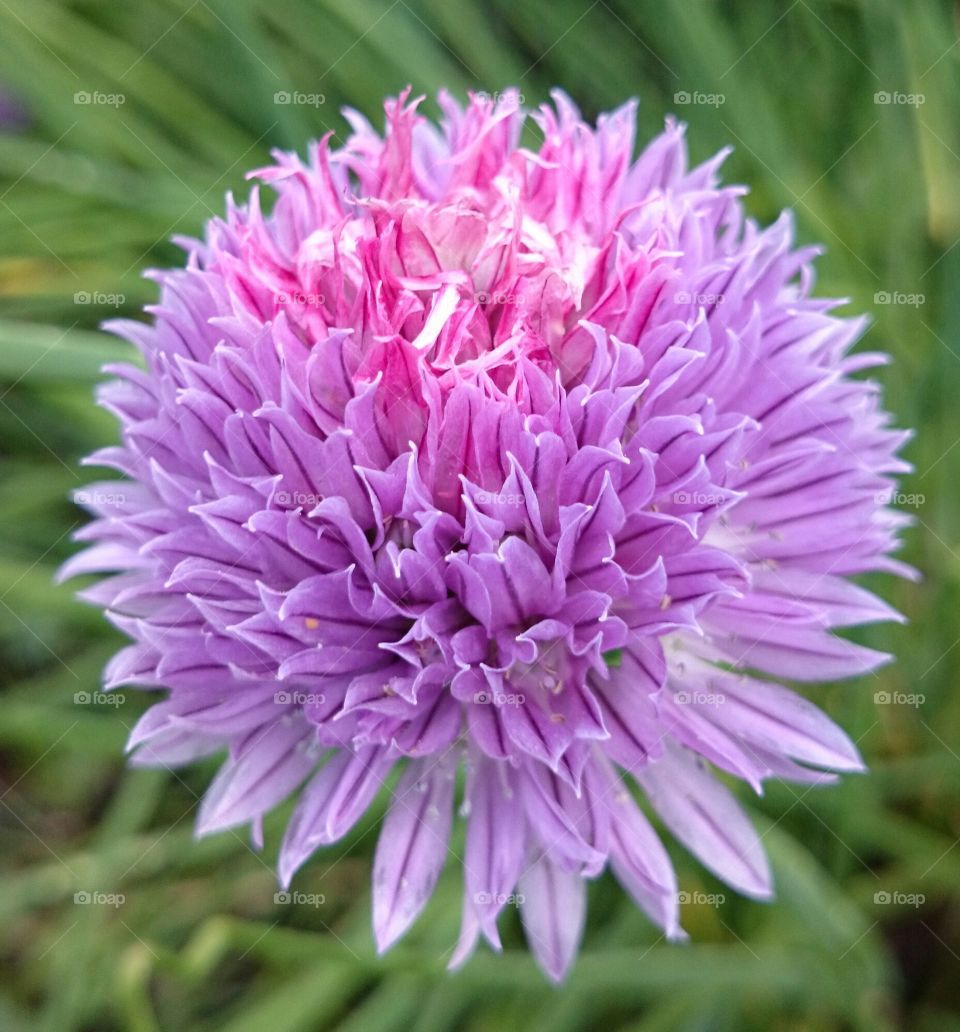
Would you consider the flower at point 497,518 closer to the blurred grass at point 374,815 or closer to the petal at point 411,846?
the petal at point 411,846

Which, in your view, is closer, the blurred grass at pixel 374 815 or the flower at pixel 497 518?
the flower at pixel 497 518

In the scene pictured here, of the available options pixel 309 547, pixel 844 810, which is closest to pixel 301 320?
pixel 309 547

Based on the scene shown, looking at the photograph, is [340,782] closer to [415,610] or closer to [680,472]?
[415,610]

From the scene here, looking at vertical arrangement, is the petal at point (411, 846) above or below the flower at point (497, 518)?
below

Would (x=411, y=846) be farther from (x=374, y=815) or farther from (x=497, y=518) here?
(x=374, y=815)

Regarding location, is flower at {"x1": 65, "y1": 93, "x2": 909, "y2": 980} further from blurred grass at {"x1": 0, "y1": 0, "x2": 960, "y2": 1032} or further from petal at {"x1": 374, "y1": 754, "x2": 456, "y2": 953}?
blurred grass at {"x1": 0, "y1": 0, "x2": 960, "y2": 1032}

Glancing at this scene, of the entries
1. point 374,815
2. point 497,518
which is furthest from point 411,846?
point 374,815

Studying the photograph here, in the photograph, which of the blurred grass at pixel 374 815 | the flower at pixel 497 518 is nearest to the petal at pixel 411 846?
the flower at pixel 497 518
